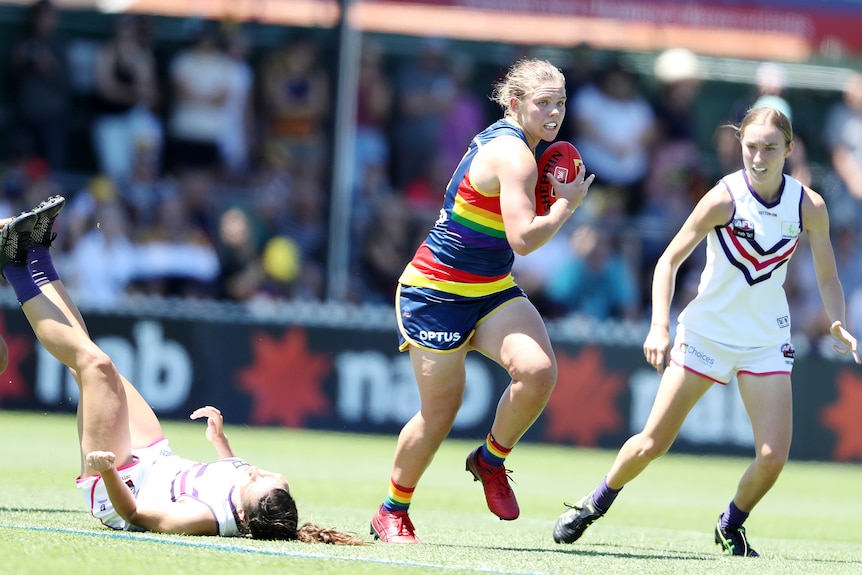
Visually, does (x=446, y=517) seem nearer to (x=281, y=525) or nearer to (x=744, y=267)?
(x=281, y=525)

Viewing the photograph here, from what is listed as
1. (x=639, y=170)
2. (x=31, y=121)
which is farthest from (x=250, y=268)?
(x=639, y=170)

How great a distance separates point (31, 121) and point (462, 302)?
9128 mm

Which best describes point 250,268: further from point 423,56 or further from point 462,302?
point 462,302

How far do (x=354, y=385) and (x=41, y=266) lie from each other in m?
7.34

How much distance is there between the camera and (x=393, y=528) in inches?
261

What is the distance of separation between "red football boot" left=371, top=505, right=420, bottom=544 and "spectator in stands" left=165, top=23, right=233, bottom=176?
8.81 metres

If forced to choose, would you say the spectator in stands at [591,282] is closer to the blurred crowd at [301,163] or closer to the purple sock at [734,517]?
the blurred crowd at [301,163]

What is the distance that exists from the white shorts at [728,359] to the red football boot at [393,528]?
5.16ft

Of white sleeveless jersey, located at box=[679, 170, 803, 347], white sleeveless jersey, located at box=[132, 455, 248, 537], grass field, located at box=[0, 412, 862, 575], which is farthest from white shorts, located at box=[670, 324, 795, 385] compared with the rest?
white sleeveless jersey, located at box=[132, 455, 248, 537]

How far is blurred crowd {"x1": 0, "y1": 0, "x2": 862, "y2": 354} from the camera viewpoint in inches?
558

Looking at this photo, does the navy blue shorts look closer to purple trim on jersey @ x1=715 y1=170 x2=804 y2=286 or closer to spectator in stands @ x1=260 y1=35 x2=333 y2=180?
purple trim on jersey @ x1=715 y1=170 x2=804 y2=286

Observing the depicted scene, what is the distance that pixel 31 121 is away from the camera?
570 inches

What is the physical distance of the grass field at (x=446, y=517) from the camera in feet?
18.2

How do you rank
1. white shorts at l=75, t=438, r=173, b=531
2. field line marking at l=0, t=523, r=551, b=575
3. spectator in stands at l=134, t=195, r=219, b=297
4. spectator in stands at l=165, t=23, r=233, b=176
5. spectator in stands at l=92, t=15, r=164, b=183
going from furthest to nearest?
spectator in stands at l=165, t=23, r=233, b=176, spectator in stands at l=92, t=15, r=164, b=183, spectator in stands at l=134, t=195, r=219, b=297, white shorts at l=75, t=438, r=173, b=531, field line marking at l=0, t=523, r=551, b=575
